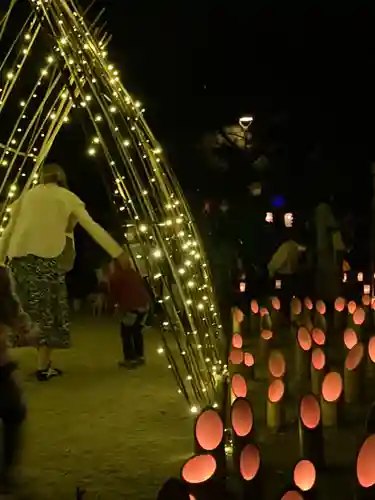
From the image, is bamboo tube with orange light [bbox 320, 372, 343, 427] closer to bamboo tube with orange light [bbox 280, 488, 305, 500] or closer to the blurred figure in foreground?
bamboo tube with orange light [bbox 280, 488, 305, 500]

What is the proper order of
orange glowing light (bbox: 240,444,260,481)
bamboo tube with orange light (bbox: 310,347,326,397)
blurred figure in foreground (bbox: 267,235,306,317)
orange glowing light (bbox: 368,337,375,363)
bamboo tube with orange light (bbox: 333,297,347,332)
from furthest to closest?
blurred figure in foreground (bbox: 267,235,306,317), bamboo tube with orange light (bbox: 333,297,347,332), orange glowing light (bbox: 368,337,375,363), bamboo tube with orange light (bbox: 310,347,326,397), orange glowing light (bbox: 240,444,260,481)

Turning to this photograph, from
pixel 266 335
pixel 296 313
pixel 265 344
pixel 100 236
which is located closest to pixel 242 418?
pixel 100 236

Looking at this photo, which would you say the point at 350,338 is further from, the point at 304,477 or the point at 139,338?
the point at 304,477

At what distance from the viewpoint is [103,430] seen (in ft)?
18.3

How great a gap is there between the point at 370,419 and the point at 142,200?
1.99 meters

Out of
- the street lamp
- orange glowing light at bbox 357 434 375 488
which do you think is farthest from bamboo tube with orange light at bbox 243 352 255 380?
the street lamp

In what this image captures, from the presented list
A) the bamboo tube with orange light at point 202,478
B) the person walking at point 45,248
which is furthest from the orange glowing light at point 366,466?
the person walking at point 45,248

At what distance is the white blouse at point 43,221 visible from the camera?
6680 mm

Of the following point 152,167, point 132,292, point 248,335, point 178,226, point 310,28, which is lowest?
point 248,335

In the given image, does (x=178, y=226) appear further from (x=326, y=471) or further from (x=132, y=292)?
(x=326, y=471)

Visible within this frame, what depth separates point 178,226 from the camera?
6797 mm

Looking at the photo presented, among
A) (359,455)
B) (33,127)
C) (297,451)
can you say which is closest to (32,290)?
(33,127)

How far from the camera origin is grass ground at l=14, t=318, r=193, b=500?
4.61 metres

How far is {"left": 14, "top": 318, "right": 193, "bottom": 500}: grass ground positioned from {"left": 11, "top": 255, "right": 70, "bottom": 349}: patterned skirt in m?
0.39
